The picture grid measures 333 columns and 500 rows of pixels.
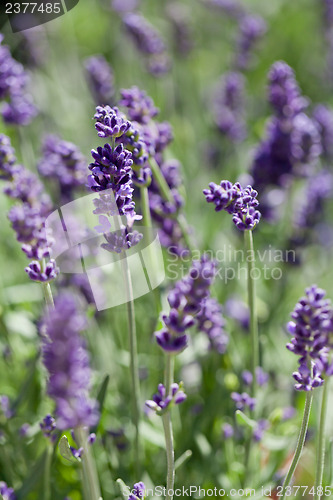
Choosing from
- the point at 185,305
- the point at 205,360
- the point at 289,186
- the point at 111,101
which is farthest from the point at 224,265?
the point at 185,305

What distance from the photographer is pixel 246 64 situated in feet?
8.52

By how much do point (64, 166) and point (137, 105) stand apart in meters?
0.28

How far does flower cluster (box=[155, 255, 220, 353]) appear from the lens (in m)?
Result: 0.75

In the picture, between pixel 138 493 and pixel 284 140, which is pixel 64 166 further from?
pixel 138 493

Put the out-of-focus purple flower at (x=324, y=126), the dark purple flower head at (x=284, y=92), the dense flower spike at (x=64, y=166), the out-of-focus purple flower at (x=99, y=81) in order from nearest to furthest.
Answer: the dense flower spike at (x=64, y=166) < the dark purple flower head at (x=284, y=92) < the out-of-focus purple flower at (x=99, y=81) < the out-of-focus purple flower at (x=324, y=126)

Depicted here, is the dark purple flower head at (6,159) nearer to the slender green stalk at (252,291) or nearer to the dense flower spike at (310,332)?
the slender green stalk at (252,291)

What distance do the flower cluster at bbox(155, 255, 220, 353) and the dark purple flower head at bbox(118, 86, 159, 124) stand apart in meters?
0.65

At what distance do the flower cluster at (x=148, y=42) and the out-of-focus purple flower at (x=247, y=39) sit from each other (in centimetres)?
41

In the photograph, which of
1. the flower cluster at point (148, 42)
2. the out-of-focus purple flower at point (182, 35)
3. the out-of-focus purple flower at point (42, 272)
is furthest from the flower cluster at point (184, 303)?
the out-of-focus purple flower at point (182, 35)

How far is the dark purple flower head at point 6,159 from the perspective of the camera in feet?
3.95

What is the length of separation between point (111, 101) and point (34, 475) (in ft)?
4.52

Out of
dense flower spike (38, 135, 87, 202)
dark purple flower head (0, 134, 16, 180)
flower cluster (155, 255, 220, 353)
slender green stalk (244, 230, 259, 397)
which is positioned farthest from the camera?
dense flower spike (38, 135, 87, 202)

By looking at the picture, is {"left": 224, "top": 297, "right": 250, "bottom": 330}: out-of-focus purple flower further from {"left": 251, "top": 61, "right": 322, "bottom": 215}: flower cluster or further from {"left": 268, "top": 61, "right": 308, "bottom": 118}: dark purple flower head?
{"left": 268, "top": 61, "right": 308, "bottom": 118}: dark purple flower head

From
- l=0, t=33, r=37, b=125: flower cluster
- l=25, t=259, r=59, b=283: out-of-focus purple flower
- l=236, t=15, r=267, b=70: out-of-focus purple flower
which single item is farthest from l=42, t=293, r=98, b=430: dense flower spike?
l=236, t=15, r=267, b=70: out-of-focus purple flower
